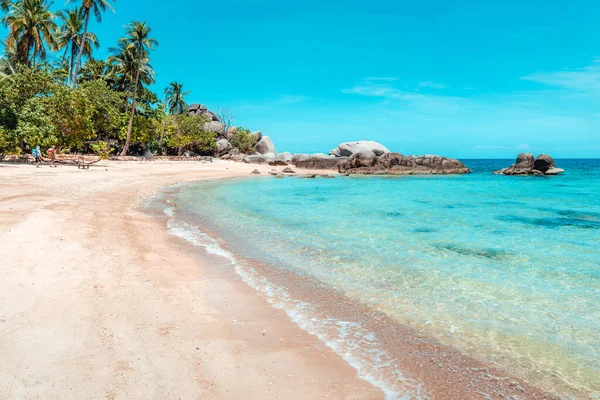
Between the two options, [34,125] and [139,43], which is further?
[139,43]

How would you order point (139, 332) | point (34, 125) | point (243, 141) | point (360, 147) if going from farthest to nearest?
point (243, 141) < point (360, 147) < point (34, 125) < point (139, 332)

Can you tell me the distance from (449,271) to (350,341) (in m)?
4.02

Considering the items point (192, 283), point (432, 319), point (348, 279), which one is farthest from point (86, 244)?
point (432, 319)

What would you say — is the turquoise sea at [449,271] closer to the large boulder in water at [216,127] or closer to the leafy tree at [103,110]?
the leafy tree at [103,110]

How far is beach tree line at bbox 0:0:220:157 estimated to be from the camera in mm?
25641

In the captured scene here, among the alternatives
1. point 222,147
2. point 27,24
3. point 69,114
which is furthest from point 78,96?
point 222,147

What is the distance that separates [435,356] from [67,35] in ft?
173

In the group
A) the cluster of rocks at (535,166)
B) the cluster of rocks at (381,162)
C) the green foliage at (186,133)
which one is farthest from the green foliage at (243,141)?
the cluster of rocks at (535,166)

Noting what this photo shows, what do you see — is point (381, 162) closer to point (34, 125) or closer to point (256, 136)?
point (256, 136)

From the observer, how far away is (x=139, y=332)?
4250 mm

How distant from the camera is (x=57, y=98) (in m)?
27.5

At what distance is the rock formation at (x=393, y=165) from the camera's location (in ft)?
160

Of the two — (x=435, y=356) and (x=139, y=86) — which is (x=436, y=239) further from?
(x=139, y=86)

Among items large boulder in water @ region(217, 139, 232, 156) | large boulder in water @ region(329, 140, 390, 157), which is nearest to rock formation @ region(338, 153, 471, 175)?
large boulder in water @ region(329, 140, 390, 157)
